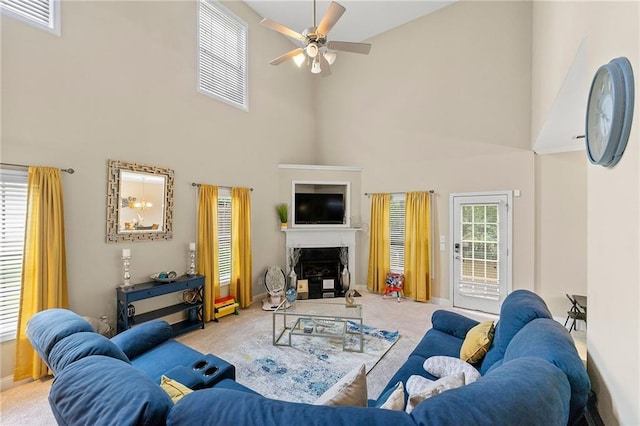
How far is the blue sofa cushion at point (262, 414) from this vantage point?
881 mm

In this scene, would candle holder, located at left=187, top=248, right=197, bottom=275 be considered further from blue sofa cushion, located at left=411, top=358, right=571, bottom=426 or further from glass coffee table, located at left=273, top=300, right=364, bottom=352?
blue sofa cushion, located at left=411, top=358, right=571, bottom=426

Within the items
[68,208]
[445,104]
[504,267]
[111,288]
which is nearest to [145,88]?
[68,208]

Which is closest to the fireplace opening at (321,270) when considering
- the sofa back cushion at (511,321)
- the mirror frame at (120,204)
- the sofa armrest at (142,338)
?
the mirror frame at (120,204)

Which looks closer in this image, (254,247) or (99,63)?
(99,63)

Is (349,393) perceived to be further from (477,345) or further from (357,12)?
(357,12)

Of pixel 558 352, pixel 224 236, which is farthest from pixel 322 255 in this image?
pixel 558 352

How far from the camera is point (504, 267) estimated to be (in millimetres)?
4637

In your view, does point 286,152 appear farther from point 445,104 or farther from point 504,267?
point 504,267

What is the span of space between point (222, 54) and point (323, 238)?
382 cm

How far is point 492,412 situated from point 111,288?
3.95 m

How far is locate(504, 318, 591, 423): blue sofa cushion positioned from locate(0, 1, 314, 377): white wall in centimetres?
402

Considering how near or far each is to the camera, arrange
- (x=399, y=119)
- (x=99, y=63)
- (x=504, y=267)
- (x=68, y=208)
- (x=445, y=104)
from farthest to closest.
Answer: (x=399, y=119) → (x=445, y=104) → (x=504, y=267) → (x=99, y=63) → (x=68, y=208)

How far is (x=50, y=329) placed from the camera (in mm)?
1712

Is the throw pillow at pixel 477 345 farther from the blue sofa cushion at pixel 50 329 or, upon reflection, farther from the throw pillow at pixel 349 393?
the blue sofa cushion at pixel 50 329
